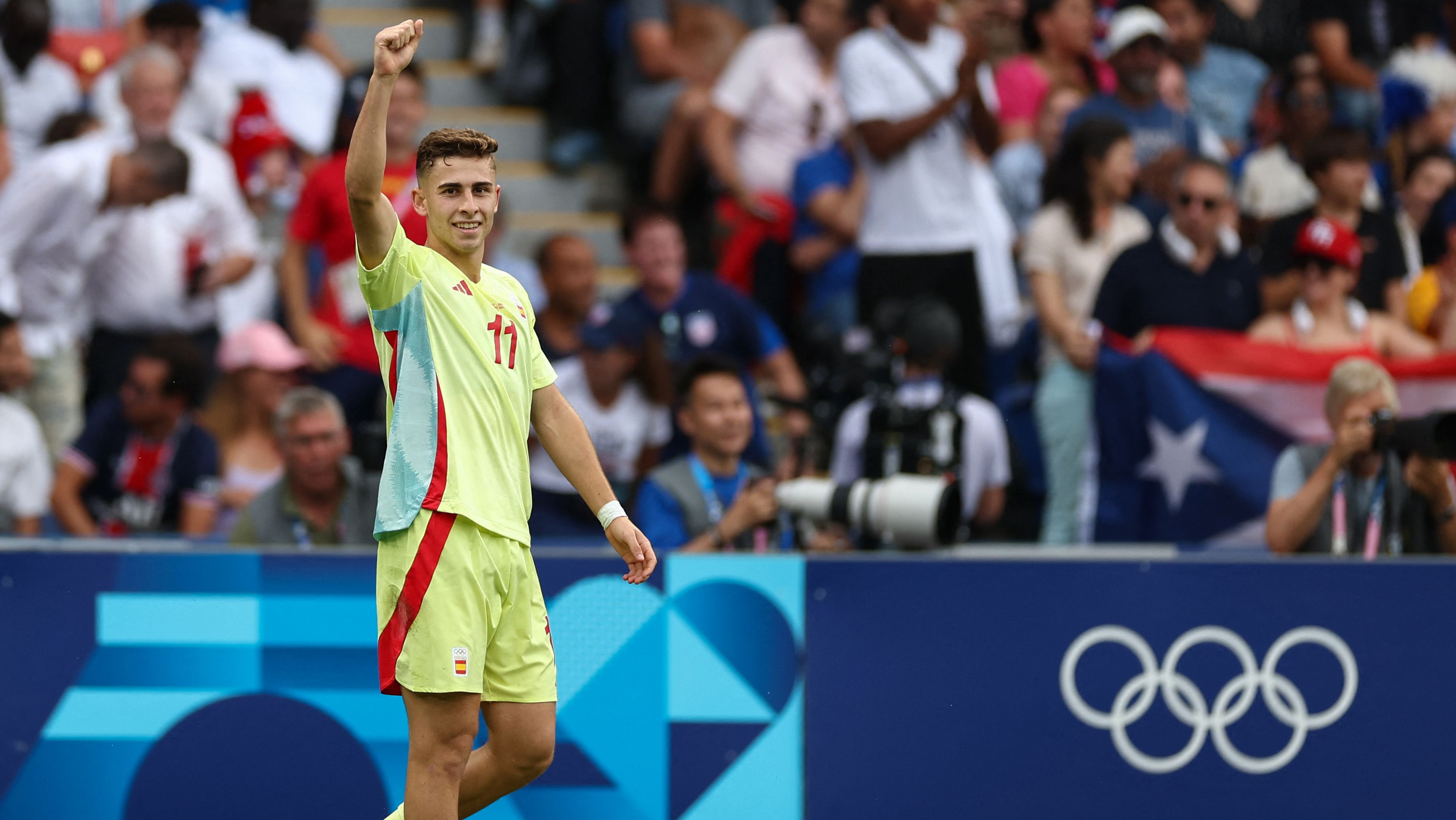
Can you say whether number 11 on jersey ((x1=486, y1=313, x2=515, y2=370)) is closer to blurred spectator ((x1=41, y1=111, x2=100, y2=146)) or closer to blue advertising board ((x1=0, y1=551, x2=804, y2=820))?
blue advertising board ((x1=0, y1=551, x2=804, y2=820))

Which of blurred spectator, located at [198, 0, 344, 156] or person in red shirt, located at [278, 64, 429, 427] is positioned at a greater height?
blurred spectator, located at [198, 0, 344, 156]

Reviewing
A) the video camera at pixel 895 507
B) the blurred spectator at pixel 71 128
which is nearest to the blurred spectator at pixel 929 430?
the video camera at pixel 895 507

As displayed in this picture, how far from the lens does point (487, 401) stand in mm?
4383

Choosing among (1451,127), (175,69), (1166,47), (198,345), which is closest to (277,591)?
(198,345)

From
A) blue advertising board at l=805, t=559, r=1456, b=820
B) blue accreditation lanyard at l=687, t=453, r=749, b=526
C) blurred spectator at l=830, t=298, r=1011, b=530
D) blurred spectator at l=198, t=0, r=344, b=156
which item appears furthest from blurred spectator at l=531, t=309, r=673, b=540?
blurred spectator at l=198, t=0, r=344, b=156

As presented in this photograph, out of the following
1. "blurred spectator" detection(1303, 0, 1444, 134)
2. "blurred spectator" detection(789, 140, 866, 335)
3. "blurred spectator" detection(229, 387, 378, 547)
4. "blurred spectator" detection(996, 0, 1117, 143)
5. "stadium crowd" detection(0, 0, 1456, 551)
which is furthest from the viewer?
"blurred spectator" detection(1303, 0, 1444, 134)

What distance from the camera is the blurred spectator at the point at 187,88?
953 cm

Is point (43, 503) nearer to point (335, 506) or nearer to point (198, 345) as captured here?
point (198, 345)

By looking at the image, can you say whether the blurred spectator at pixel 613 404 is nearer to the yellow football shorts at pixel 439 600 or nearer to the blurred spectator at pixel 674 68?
the blurred spectator at pixel 674 68

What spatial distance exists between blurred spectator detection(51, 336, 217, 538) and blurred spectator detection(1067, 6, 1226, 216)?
4494 mm

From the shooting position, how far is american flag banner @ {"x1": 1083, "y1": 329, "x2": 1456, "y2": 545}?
787 centimetres

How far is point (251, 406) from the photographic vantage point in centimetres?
833

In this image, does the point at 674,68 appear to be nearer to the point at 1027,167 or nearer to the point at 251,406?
the point at 1027,167

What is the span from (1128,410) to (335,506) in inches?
137
